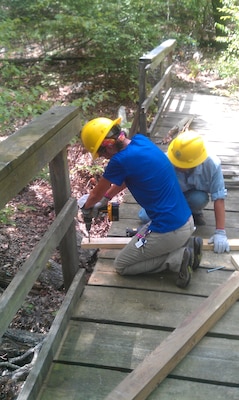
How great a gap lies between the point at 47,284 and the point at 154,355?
2273 mm

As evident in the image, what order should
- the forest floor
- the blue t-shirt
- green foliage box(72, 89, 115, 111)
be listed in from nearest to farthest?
the blue t-shirt < the forest floor < green foliage box(72, 89, 115, 111)

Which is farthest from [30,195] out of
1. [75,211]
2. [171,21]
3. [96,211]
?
[171,21]

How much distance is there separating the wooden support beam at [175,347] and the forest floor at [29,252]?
114 centimetres

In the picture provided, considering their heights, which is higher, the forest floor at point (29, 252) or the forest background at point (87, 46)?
the forest background at point (87, 46)

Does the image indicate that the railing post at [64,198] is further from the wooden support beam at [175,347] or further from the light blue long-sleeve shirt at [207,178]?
the light blue long-sleeve shirt at [207,178]

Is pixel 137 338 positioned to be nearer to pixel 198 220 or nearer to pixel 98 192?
pixel 98 192

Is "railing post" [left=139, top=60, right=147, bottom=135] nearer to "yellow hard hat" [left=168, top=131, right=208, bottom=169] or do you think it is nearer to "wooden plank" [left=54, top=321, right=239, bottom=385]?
"yellow hard hat" [left=168, top=131, right=208, bottom=169]

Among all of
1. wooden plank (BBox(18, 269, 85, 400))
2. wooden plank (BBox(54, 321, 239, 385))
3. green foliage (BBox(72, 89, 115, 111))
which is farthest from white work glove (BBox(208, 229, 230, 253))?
green foliage (BBox(72, 89, 115, 111))

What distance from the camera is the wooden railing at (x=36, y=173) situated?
1.76m

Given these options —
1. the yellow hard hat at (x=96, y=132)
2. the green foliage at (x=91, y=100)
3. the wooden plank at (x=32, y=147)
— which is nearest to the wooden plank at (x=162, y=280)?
the yellow hard hat at (x=96, y=132)

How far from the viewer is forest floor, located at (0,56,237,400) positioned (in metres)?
3.25

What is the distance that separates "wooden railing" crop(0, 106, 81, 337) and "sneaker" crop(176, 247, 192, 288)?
31.6 inches

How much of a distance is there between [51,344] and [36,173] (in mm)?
1027

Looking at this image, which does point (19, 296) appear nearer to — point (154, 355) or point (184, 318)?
point (154, 355)
